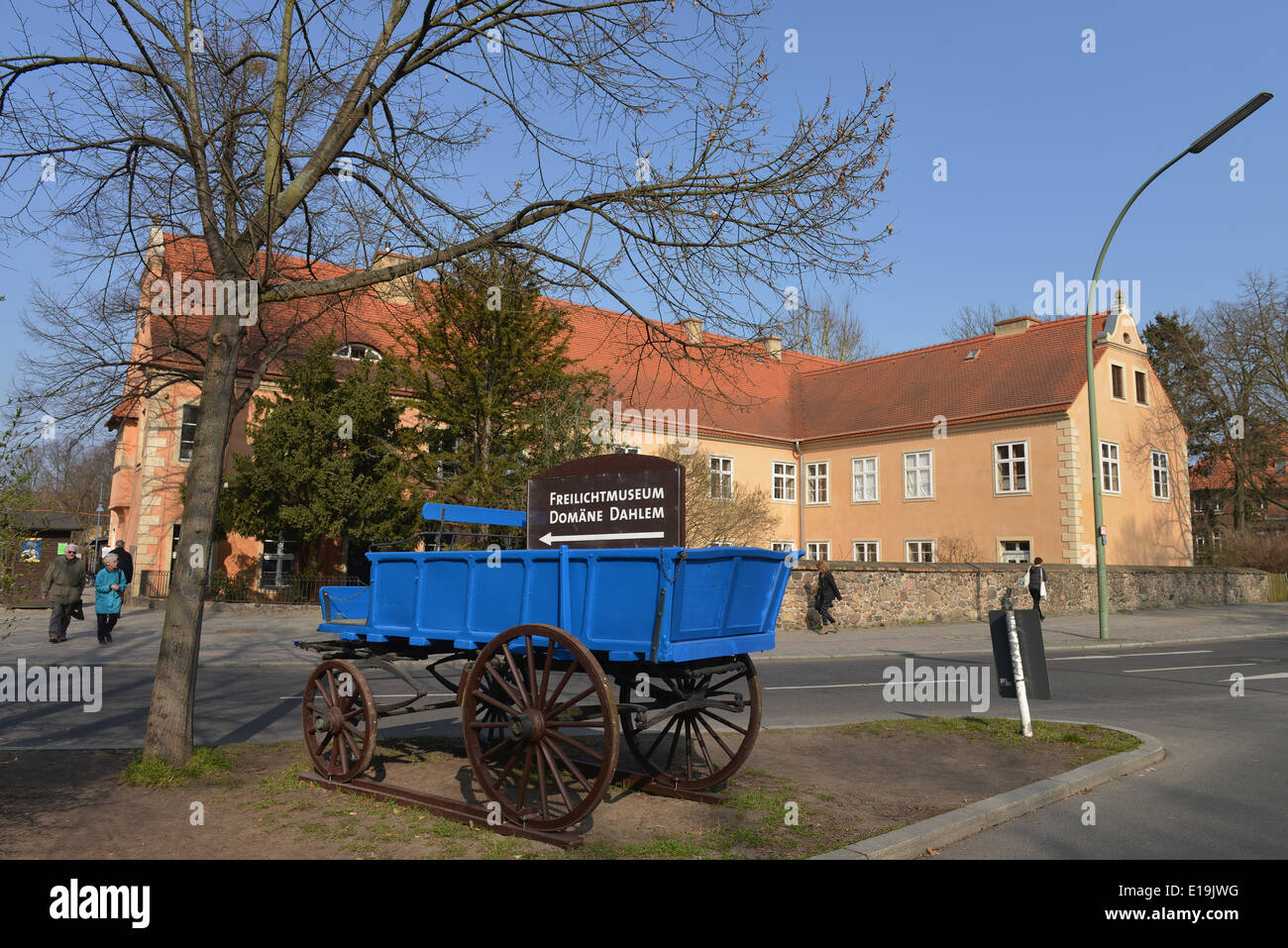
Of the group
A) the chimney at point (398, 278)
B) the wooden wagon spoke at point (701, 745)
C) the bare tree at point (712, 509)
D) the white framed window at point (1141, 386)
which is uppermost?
the white framed window at point (1141, 386)

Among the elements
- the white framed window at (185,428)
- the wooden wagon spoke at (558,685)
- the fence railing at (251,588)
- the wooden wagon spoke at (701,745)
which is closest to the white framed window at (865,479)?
the fence railing at (251,588)

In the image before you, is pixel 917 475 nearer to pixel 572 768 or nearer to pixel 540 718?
pixel 540 718

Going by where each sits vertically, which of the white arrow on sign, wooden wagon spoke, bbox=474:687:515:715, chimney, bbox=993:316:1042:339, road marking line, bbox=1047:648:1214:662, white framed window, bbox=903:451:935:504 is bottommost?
road marking line, bbox=1047:648:1214:662

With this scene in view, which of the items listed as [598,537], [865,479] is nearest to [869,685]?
[598,537]

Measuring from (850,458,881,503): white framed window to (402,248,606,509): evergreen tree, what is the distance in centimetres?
1577

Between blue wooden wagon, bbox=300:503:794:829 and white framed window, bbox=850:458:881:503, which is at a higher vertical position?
white framed window, bbox=850:458:881:503

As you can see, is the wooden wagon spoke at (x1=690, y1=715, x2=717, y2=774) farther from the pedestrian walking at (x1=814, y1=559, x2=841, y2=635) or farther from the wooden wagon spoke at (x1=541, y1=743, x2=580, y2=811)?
the pedestrian walking at (x1=814, y1=559, x2=841, y2=635)

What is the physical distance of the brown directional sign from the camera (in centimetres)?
556

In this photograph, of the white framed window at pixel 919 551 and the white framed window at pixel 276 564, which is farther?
the white framed window at pixel 919 551

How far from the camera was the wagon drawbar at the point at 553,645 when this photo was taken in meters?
5.02

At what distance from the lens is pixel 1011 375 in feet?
109

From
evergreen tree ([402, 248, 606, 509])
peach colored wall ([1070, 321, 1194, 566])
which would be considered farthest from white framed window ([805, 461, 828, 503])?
evergreen tree ([402, 248, 606, 509])

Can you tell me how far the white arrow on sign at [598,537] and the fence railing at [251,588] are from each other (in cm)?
1927

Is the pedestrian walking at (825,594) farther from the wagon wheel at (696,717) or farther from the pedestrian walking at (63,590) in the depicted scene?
the pedestrian walking at (63,590)
